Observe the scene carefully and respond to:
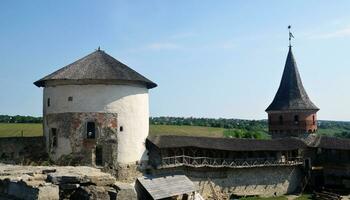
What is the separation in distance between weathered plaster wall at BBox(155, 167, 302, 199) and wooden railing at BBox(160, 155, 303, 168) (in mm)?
443

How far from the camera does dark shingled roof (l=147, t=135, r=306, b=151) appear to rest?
2802 cm

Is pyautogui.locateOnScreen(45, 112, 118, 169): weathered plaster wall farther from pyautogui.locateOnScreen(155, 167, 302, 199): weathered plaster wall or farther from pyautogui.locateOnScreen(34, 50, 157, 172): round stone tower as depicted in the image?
pyautogui.locateOnScreen(155, 167, 302, 199): weathered plaster wall

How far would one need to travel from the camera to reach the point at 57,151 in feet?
83.7

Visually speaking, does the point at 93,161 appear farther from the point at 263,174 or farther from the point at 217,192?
the point at 263,174

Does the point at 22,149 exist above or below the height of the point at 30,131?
below

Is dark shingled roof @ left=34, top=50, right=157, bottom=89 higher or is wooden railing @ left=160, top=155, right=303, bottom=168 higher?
dark shingled roof @ left=34, top=50, right=157, bottom=89

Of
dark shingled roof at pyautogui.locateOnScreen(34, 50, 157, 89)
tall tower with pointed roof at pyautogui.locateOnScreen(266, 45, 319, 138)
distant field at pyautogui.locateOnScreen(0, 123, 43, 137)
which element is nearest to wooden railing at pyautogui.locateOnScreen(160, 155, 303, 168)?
tall tower with pointed roof at pyautogui.locateOnScreen(266, 45, 319, 138)

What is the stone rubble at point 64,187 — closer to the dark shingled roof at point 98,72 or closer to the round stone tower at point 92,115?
the round stone tower at point 92,115

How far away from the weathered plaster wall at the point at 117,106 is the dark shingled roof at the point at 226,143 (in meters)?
1.42

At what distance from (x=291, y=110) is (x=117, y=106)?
67.7ft

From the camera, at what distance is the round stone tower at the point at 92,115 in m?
25.2

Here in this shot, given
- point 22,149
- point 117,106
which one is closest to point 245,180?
point 117,106

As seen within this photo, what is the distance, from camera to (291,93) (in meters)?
42.2

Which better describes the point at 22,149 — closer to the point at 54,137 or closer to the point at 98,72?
the point at 54,137
